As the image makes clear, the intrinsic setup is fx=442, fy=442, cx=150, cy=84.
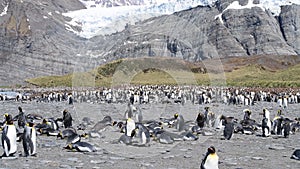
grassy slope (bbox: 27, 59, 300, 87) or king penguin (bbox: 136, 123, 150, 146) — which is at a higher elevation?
grassy slope (bbox: 27, 59, 300, 87)

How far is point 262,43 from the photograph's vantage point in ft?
290

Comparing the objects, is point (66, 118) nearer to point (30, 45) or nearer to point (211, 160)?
point (211, 160)

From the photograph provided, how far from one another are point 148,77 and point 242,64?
14594 mm

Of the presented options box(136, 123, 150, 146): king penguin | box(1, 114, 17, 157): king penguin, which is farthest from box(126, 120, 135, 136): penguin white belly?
box(1, 114, 17, 157): king penguin

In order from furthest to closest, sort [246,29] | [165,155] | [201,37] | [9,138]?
[246,29] → [201,37] → [165,155] → [9,138]

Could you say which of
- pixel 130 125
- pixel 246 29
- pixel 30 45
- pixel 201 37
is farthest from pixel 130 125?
pixel 30 45


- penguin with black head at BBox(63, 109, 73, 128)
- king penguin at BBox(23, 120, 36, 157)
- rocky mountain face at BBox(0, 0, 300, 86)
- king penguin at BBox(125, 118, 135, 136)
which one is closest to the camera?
king penguin at BBox(23, 120, 36, 157)

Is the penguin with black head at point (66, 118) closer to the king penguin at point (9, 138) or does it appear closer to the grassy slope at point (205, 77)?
the king penguin at point (9, 138)

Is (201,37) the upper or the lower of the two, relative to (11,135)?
upper

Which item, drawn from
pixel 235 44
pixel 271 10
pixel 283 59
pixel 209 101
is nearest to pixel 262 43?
pixel 235 44

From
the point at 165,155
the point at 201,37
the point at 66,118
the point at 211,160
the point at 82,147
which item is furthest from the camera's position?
the point at 201,37

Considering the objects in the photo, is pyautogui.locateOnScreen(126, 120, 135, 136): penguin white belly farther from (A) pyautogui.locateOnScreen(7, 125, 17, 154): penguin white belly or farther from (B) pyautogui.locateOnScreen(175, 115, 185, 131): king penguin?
(A) pyautogui.locateOnScreen(7, 125, 17, 154): penguin white belly

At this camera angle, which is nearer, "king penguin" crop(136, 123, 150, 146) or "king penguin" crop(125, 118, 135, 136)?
"king penguin" crop(136, 123, 150, 146)

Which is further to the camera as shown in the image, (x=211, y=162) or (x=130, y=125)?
(x=130, y=125)
